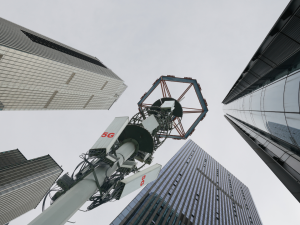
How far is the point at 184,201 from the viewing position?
59281 millimetres

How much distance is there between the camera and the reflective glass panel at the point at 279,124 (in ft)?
32.3

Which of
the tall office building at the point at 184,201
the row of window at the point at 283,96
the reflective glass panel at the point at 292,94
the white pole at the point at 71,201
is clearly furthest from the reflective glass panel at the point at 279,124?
the tall office building at the point at 184,201

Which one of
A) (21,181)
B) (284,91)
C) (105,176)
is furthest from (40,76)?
(284,91)

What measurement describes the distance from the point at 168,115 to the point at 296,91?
1306 cm

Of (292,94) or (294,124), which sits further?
(294,124)

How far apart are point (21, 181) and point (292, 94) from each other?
233 feet

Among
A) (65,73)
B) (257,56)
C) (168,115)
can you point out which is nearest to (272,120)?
(257,56)

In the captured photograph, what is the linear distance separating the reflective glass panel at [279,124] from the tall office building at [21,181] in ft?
218

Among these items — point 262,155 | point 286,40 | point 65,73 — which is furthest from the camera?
point 65,73

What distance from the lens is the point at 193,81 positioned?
→ 21562mm

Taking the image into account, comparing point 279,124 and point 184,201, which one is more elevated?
point 279,124

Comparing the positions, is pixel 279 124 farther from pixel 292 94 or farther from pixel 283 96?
pixel 292 94

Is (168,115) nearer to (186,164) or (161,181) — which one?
(161,181)

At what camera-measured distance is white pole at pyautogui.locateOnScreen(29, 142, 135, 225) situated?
6.44 metres
